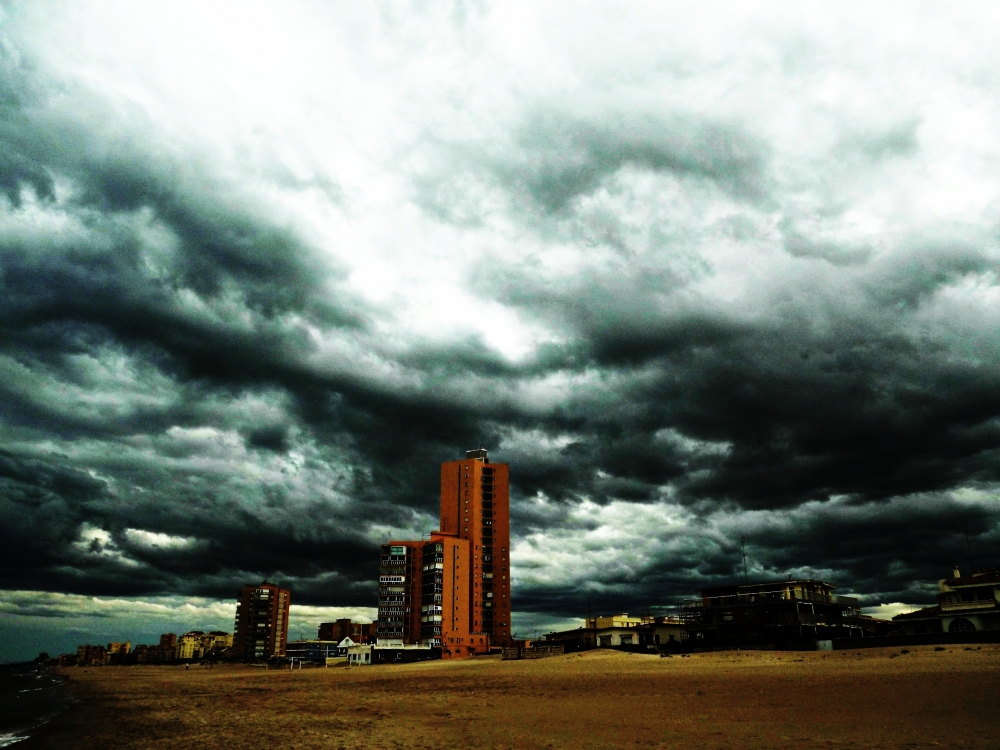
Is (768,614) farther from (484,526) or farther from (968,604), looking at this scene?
(484,526)

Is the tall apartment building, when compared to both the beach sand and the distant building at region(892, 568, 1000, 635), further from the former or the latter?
the distant building at region(892, 568, 1000, 635)

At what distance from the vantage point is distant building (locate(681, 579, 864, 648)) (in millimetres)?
102688

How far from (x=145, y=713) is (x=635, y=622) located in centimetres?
15048

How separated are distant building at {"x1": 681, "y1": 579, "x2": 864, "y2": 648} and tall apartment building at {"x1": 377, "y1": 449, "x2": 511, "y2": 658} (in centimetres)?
6156

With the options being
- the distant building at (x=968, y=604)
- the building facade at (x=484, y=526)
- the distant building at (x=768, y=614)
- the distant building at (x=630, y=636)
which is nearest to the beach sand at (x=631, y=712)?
the distant building at (x=968, y=604)

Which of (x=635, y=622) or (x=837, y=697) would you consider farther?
(x=635, y=622)

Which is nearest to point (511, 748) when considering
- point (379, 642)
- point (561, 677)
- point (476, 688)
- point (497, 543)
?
point (476, 688)

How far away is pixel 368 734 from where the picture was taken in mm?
31328

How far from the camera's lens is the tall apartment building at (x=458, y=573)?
157m

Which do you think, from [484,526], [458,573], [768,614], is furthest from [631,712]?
[484,526]

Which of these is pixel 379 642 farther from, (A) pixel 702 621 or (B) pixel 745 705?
(B) pixel 745 705

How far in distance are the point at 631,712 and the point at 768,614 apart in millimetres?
81105

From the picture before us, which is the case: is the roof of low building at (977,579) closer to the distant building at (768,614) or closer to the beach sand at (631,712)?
the distant building at (768,614)

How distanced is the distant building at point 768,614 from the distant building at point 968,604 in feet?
59.9
